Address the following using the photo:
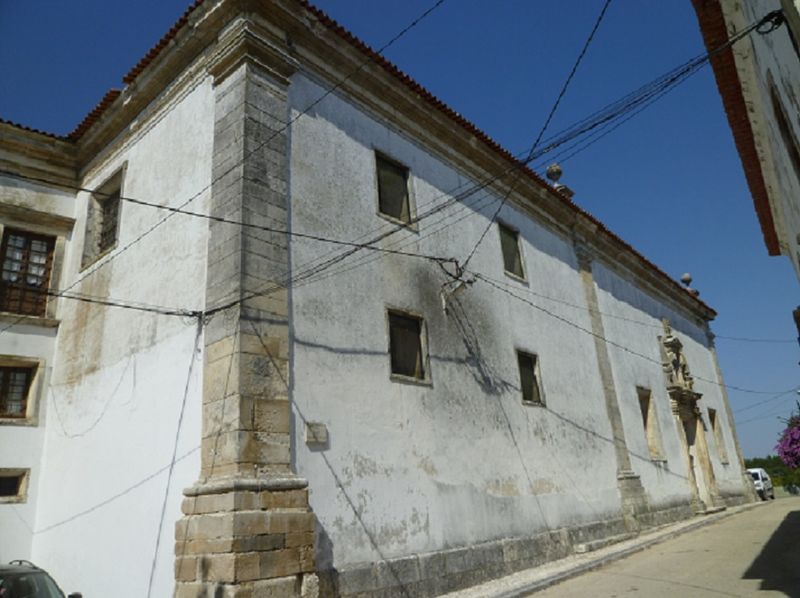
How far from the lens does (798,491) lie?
27719 millimetres

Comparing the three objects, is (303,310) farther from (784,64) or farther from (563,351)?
(563,351)

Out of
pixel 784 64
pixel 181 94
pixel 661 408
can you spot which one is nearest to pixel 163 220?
pixel 181 94

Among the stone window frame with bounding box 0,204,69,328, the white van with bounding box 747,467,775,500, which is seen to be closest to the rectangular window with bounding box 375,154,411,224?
the stone window frame with bounding box 0,204,69,328

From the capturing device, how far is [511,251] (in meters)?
12.1

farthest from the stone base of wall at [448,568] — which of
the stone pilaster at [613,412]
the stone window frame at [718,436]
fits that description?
the stone window frame at [718,436]

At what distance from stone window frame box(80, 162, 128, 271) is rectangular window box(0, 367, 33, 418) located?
1.84 metres

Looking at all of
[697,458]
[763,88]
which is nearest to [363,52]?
[763,88]

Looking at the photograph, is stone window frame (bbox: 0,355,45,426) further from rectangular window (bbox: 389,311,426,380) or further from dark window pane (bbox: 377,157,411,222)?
dark window pane (bbox: 377,157,411,222)

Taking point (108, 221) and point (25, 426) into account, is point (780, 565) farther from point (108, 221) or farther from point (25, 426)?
point (108, 221)

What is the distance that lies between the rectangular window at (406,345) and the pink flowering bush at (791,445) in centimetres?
1189

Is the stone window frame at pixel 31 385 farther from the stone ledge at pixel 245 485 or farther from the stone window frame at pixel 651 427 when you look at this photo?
the stone window frame at pixel 651 427

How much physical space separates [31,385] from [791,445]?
661 inches

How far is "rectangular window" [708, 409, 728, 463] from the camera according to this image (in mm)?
20506

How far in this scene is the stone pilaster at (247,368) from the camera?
5.69m
